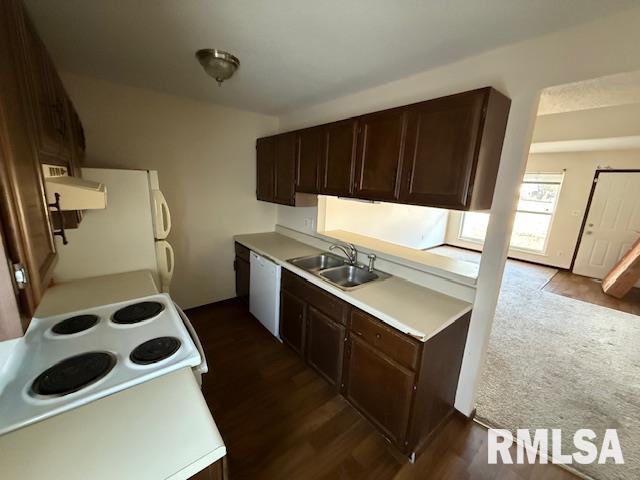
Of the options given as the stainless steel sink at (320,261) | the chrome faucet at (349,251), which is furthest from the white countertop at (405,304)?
the chrome faucet at (349,251)

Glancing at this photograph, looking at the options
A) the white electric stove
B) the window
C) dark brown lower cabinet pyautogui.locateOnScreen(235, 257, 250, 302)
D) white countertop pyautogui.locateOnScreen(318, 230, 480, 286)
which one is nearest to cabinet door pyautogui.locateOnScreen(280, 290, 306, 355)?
white countertop pyautogui.locateOnScreen(318, 230, 480, 286)

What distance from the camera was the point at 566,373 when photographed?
240 cm

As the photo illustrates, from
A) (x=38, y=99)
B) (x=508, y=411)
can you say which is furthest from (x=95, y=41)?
(x=508, y=411)

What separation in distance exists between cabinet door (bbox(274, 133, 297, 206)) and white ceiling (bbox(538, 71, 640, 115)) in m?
1.92

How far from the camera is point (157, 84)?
2311 mm

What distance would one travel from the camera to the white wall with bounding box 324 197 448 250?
146 inches

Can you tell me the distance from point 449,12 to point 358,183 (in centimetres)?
106

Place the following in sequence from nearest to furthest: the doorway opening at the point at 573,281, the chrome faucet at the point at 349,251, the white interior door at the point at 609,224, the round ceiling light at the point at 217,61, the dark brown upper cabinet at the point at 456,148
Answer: the dark brown upper cabinet at the point at 456,148, the round ceiling light at the point at 217,61, the doorway opening at the point at 573,281, the chrome faucet at the point at 349,251, the white interior door at the point at 609,224

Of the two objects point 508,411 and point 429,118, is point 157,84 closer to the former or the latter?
point 429,118

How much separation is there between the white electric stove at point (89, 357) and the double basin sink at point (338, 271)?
1.15m

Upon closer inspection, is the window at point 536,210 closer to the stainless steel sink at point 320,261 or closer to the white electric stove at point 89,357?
the stainless steel sink at point 320,261

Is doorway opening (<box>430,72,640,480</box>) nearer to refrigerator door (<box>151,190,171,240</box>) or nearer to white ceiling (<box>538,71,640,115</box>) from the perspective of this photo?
white ceiling (<box>538,71,640,115</box>)

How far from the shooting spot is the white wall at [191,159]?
235cm

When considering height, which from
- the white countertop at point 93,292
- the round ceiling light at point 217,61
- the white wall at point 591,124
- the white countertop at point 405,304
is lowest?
the white countertop at point 93,292
